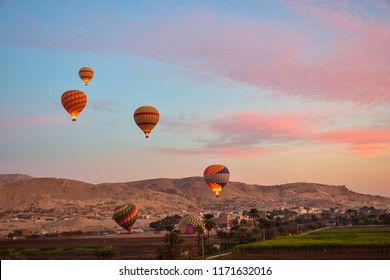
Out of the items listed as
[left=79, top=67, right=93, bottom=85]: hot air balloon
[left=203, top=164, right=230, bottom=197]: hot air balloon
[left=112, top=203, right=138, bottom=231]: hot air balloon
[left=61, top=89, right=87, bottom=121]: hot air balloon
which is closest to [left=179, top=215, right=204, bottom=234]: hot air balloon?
[left=203, top=164, right=230, bottom=197]: hot air balloon

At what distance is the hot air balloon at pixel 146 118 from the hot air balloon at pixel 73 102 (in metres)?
7.79

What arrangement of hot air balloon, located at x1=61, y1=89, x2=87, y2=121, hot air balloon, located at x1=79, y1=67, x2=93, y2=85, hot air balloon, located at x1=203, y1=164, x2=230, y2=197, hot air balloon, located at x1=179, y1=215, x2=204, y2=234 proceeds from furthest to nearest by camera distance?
hot air balloon, located at x1=179, y1=215, x2=204, y2=234
hot air balloon, located at x1=203, y1=164, x2=230, y2=197
hot air balloon, located at x1=79, y1=67, x2=93, y2=85
hot air balloon, located at x1=61, y1=89, x2=87, y2=121

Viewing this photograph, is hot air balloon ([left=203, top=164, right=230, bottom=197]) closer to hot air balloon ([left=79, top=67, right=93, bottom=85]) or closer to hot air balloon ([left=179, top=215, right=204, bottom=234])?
hot air balloon ([left=179, top=215, right=204, bottom=234])

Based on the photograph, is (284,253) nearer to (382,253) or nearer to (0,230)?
(382,253)

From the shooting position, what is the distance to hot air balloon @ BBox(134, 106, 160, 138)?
70125 mm

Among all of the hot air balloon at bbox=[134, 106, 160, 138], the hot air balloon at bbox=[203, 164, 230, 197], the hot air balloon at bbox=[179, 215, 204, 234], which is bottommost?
the hot air balloon at bbox=[179, 215, 204, 234]

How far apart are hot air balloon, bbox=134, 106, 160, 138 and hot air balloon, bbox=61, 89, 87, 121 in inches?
307

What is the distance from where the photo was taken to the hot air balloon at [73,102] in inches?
2704

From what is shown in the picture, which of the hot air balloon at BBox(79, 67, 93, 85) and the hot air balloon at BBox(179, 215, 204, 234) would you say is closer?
the hot air balloon at BBox(79, 67, 93, 85)

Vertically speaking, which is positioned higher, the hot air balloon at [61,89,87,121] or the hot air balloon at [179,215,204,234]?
the hot air balloon at [61,89,87,121]

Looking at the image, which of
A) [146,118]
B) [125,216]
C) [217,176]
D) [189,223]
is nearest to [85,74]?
[146,118]

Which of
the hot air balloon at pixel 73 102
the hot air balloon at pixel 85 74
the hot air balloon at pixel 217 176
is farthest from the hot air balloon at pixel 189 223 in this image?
the hot air balloon at pixel 73 102
